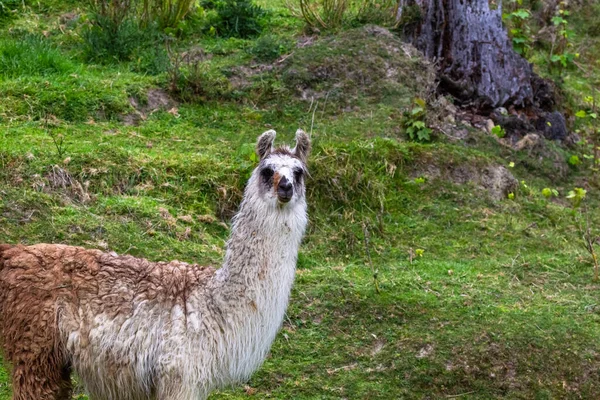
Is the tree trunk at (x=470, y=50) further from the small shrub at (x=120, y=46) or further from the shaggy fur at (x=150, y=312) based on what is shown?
the shaggy fur at (x=150, y=312)

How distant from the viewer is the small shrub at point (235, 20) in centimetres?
1090

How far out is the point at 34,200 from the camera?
23.4ft

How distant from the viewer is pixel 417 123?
925 centimetres

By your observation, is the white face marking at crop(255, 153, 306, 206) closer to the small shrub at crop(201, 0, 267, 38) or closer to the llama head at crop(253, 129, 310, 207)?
the llama head at crop(253, 129, 310, 207)

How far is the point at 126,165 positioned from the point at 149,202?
49 centimetres

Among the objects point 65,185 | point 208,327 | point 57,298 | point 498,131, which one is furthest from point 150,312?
point 498,131

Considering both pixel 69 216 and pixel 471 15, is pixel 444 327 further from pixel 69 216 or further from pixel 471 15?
pixel 471 15

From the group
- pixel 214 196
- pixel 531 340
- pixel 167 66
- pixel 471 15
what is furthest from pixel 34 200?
pixel 471 15

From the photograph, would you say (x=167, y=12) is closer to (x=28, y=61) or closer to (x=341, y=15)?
(x=28, y=61)

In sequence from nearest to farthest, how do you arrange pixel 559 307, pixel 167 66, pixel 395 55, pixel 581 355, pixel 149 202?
pixel 581 355, pixel 559 307, pixel 149 202, pixel 167 66, pixel 395 55

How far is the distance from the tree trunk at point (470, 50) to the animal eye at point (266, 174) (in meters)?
5.96

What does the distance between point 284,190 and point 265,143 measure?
50 centimetres

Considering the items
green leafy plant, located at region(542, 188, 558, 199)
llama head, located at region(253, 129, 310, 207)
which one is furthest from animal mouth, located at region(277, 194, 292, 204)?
green leafy plant, located at region(542, 188, 558, 199)

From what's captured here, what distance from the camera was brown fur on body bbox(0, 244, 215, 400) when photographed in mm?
4559
